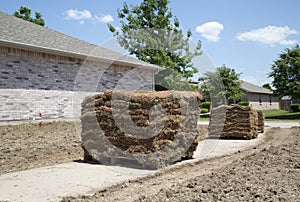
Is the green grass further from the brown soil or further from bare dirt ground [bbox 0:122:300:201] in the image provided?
the brown soil

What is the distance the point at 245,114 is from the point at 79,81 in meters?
7.74

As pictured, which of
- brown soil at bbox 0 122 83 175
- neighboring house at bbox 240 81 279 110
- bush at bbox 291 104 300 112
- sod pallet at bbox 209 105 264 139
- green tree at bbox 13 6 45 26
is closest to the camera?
brown soil at bbox 0 122 83 175

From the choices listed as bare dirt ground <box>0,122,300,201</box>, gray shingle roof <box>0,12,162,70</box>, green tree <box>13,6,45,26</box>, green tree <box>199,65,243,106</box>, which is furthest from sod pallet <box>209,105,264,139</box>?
green tree <box>13,6,45,26</box>

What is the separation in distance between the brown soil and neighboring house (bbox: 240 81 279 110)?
33.9 m

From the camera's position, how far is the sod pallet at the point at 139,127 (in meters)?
5.39

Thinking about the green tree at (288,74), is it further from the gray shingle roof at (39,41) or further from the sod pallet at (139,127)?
the sod pallet at (139,127)

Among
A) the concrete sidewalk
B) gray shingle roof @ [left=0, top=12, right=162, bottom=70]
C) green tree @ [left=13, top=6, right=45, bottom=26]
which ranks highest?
green tree @ [left=13, top=6, right=45, bottom=26]

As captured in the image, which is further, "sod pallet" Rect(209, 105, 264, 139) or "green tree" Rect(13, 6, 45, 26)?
"green tree" Rect(13, 6, 45, 26)

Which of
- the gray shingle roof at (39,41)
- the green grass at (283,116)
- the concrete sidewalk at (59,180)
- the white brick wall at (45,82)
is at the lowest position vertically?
the concrete sidewalk at (59,180)

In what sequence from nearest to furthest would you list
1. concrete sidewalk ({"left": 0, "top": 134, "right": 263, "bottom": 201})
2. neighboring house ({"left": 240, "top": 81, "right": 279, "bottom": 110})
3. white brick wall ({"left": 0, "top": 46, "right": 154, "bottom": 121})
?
concrete sidewalk ({"left": 0, "top": 134, "right": 263, "bottom": 201}), white brick wall ({"left": 0, "top": 46, "right": 154, "bottom": 121}), neighboring house ({"left": 240, "top": 81, "right": 279, "bottom": 110})

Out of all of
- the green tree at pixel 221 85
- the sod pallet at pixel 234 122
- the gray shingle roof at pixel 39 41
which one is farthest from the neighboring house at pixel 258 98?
the sod pallet at pixel 234 122

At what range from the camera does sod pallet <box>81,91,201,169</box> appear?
539cm

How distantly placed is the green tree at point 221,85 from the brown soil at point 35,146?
23.7m

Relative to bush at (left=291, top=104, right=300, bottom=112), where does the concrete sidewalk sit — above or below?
below
